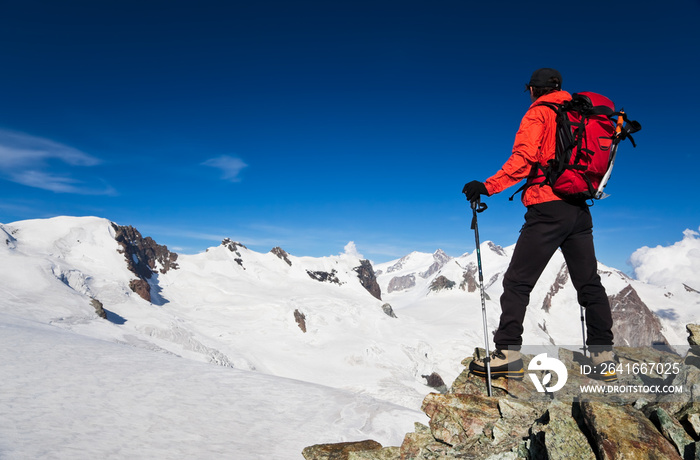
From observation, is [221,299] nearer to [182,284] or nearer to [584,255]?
[182,284]

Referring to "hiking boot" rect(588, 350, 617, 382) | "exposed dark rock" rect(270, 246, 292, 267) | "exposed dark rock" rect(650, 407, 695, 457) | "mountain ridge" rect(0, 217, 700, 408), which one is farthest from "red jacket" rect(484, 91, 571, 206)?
"exposed dark rock" rect(270, 246, 292, 267)

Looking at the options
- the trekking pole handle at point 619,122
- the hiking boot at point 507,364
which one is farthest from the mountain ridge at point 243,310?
the trekking pole handle at point 619,122

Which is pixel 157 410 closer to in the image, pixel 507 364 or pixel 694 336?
pixel 507 364

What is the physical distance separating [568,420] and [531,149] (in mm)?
2774

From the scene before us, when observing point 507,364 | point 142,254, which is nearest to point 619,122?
point 507,364

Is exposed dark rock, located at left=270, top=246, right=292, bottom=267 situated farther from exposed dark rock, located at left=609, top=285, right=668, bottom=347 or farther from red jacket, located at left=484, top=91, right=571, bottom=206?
red jacket, located at left=484, top=91, right=571, bottom=206

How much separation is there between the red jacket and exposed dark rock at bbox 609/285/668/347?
143m

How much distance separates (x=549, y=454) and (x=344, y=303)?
7869 centimetres

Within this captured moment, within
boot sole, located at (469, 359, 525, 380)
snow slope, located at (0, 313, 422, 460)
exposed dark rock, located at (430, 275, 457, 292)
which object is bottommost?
snow slope, located at (0, 313, 422, 460)

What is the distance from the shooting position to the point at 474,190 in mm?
4594

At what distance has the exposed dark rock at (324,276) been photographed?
341 ft

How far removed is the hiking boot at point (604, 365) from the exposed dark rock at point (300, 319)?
67.6 metres

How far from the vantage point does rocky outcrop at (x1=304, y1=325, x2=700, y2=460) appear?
3.50m
